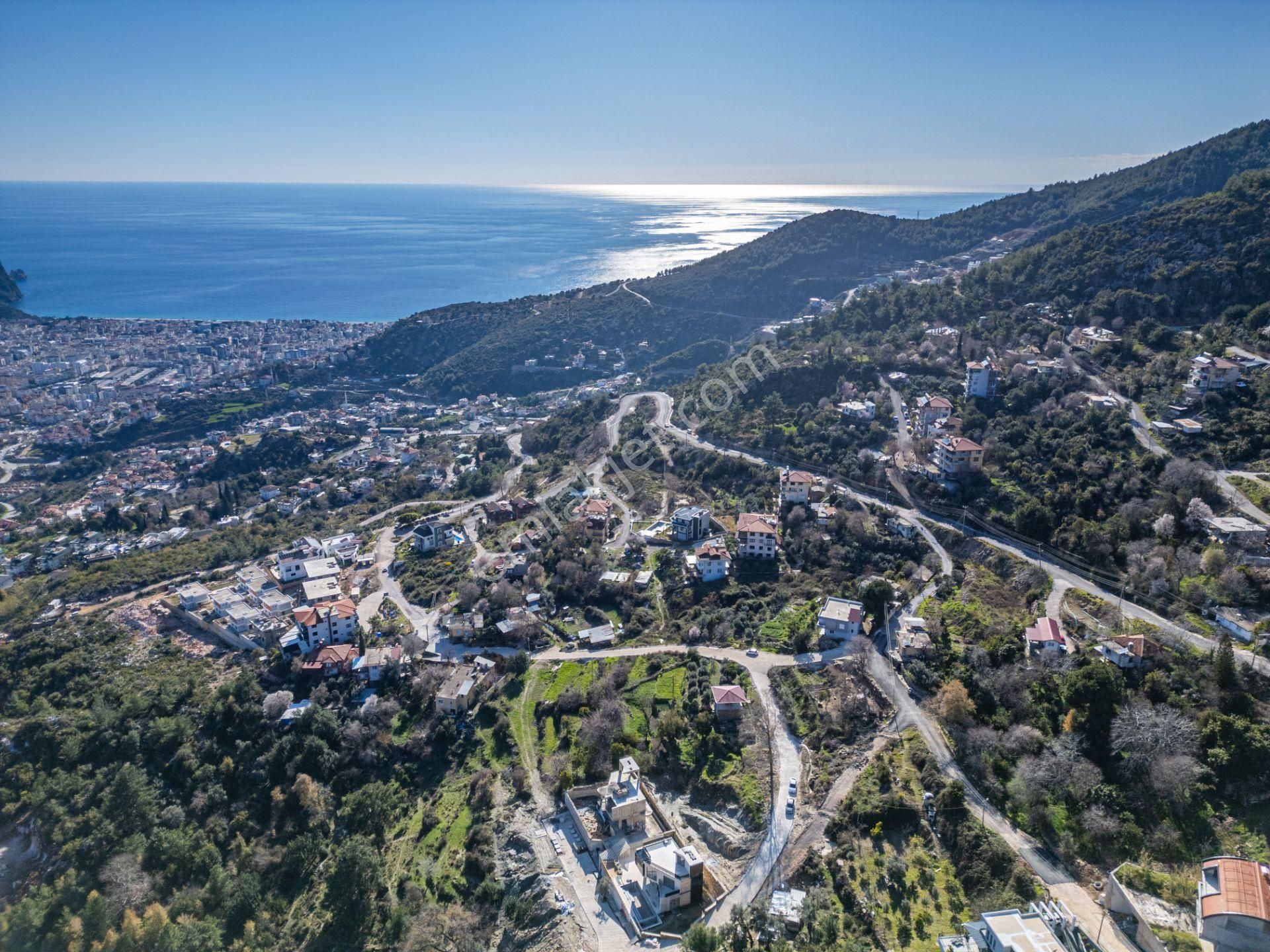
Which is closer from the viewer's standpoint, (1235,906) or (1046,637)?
(1235,906)

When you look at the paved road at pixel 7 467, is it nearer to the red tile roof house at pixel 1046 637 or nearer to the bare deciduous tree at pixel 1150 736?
the red tile roof house at pixel 1046 637

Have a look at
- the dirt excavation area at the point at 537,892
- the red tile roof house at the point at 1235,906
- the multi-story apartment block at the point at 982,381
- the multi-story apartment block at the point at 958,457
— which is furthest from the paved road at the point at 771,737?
the multi-story apartment block at the point at 982,381

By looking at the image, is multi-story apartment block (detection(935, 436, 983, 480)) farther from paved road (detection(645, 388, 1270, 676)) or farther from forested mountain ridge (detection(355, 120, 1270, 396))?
forested mountain ridge (detection(355, 120, 1270, 396))

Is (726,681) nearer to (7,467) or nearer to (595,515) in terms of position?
(595,515)

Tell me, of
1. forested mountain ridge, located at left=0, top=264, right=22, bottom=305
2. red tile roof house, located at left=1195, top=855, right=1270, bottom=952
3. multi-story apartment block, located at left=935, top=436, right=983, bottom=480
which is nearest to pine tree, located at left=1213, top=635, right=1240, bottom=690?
red tile roof house, located at left=1195, top=855, right=1270, bottom=952

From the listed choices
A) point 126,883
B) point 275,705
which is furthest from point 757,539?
point 126,883

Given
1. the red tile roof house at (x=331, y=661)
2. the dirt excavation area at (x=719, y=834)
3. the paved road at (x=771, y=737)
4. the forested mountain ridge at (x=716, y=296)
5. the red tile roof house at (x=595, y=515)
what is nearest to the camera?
the paved road at (x=771, y=737)

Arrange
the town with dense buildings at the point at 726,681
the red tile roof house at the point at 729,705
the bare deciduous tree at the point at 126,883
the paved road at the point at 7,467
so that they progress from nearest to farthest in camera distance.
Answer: the town with dense buildings at the point at 726,681 < the bare deciduous tree at the point at 126,883 < the red tile roof house at the point at 729,705 < the paved road at the point at 7,467
